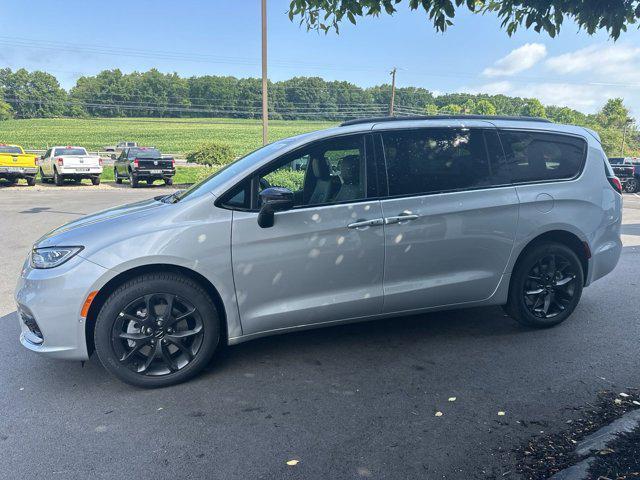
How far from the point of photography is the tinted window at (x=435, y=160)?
3.78m

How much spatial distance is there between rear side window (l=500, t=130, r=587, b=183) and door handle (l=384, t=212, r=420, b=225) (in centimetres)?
110

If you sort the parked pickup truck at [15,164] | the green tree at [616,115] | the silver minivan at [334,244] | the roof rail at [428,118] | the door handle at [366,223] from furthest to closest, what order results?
1. the green tree at [616,115]
2. the parked pickup truck at [15,164]
3. the roof rail at [428,118]
4. the door handle at [366,223]
5. the silver minivan at [334,244]

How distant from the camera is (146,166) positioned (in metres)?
21.8

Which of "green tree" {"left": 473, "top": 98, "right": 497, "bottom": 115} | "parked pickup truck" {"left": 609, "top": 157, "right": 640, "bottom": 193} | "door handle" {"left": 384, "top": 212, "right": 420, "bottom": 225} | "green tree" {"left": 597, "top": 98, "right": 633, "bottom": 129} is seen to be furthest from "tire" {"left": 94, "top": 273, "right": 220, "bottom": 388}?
"green tree" {"left": 473, "top": 98, "right": 497, "bottom": 115}

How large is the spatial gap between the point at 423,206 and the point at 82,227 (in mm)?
2596

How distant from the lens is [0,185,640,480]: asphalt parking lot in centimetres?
253

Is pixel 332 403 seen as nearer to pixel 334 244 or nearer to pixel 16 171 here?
pixel 334 244

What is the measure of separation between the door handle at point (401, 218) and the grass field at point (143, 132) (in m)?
57.1

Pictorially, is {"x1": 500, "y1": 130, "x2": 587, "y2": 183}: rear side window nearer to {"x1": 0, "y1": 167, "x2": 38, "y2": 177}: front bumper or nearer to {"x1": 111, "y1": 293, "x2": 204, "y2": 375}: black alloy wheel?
{"x1": 111, "y1": 293, "x2": 204, "y2": 375}: black alloy wheel

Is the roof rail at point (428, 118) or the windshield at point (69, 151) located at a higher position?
the roof rail at point (428, 118)

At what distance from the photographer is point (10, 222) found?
1068cm

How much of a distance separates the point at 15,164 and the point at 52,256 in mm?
20416

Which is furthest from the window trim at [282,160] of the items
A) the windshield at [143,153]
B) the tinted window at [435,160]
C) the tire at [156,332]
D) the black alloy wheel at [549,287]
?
the windshield at [143,153]

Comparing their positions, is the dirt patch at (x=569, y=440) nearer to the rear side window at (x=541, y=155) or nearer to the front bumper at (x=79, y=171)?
the rear side window at (x=541, y=155)
